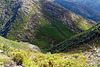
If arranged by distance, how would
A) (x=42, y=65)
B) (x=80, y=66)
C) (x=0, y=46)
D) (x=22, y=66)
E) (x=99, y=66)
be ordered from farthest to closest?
(x=0, y=46), (x=80, y=66), (x=99, y=66), (x=42, y=65), (x=22, y=66)

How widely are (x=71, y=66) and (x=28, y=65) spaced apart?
6859 millimetres

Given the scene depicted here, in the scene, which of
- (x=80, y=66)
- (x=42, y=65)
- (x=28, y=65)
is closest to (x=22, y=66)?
(x=28, y=65)

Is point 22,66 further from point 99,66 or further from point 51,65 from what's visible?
point 99,66

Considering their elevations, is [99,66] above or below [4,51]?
above

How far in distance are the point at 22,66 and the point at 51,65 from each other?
413cm

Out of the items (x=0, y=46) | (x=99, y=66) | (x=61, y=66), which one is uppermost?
(x=99, y=66)

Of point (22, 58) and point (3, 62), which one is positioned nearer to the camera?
point (3, 62)

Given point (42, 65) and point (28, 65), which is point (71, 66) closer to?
point (42, 65)

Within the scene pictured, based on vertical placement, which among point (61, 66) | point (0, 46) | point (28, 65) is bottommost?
point (0, 46)

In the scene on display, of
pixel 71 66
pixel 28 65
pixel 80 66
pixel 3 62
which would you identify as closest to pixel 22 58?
pixel 28 65

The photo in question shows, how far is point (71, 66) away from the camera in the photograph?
41.9 feet

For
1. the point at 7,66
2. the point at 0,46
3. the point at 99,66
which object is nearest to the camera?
the point at 7,66

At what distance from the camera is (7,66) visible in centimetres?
965

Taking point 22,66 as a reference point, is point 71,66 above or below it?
above
